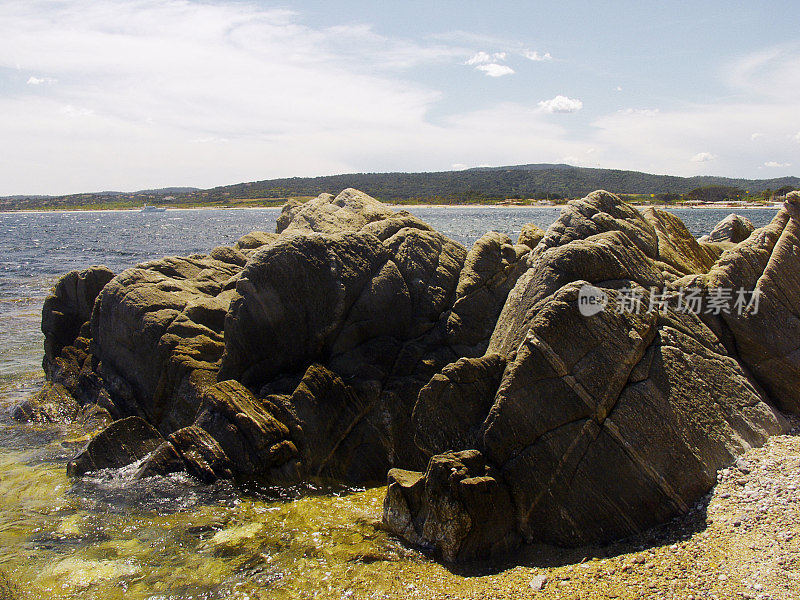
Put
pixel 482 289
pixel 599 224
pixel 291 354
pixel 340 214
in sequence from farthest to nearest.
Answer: pixel 340 214, pixel 482 289, pixel 291 354, pixel 599 224

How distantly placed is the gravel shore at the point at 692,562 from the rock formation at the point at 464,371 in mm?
388

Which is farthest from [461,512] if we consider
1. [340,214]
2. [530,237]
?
[340,214]

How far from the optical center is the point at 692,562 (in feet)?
28.9

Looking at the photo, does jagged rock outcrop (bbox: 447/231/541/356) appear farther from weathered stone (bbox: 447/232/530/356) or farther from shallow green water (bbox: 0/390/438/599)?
shallow green water (bbox: 0/390/438/599)

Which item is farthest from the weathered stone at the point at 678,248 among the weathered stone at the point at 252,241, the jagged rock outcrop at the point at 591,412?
the weathered stone at the point at 252,241

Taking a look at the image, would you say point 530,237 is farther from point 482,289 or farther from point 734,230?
point 734,230

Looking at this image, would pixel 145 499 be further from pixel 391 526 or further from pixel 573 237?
pixel 573 237

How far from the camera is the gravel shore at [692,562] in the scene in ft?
27.3

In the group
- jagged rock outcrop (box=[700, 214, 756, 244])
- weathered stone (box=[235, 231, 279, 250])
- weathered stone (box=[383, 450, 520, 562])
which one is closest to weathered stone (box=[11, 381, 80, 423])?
weathered stone (box=[235, 231, 279, 250])

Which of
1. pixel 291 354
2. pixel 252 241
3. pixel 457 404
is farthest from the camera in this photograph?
pixel 252 241

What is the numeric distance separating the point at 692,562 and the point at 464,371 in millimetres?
5071

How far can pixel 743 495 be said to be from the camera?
32.5 feet

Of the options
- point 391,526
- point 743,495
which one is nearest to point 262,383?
point 391,526

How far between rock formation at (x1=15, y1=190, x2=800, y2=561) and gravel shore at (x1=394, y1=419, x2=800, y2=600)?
0.39 m
